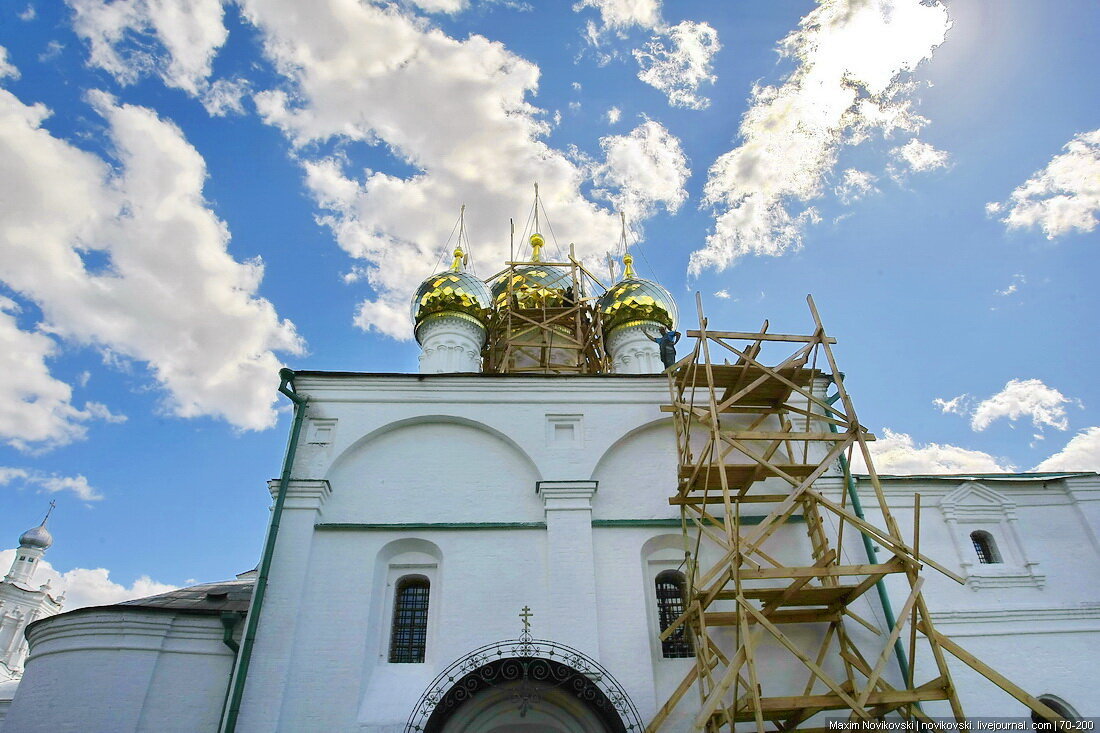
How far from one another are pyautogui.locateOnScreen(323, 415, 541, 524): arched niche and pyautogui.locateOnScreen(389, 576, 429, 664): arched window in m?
0.88

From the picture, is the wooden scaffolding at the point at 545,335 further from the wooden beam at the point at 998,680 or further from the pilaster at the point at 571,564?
the wooden beam at the point at 998,680

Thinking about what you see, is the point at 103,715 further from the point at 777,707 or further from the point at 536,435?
the point at 777,707

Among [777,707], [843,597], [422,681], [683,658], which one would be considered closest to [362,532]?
[422,681]

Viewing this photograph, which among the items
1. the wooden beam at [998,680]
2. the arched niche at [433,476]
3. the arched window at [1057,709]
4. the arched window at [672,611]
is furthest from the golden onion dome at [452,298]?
the arched window at [1057,709]

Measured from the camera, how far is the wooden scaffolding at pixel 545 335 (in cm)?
1622

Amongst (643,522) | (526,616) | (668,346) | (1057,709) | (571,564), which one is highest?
(668,346)

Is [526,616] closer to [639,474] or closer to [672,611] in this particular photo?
[672,611]

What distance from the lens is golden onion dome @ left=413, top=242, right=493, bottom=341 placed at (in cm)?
1612

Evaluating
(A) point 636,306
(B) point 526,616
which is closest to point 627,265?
(A) point 636,306

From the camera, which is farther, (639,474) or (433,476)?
(639,474)

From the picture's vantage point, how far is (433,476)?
10414 millimetres

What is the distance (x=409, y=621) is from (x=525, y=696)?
1984 mm

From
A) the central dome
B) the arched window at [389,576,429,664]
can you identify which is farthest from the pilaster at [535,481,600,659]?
the central dome

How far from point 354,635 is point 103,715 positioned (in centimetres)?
305
